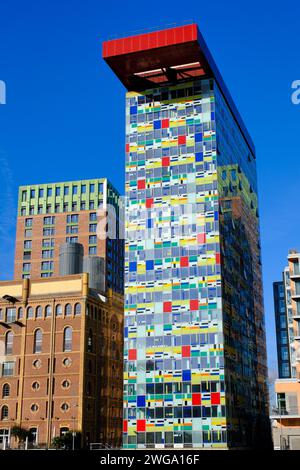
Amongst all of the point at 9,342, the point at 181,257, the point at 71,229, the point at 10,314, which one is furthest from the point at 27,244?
the point at 181,257

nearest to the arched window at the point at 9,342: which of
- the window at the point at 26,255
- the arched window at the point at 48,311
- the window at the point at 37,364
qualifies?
the window at the point at 37,364

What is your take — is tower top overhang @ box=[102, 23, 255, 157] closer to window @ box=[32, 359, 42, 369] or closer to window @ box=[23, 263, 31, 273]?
window @ box=[32, 359, 42, 369]

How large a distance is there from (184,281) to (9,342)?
38.7 m

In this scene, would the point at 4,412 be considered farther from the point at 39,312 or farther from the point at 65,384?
the point at 39,312

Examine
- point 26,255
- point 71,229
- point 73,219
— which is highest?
point 73,219

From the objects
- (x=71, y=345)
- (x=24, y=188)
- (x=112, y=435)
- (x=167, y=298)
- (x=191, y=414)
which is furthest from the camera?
(x=24, y=188)

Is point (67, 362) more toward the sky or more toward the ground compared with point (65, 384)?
more toward the sky

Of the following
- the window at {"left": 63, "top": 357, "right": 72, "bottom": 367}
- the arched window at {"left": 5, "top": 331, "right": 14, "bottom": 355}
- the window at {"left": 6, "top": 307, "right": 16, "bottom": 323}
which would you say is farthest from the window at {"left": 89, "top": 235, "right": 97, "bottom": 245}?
the window at {"left": 63, "top": 357, "right": 72, "bottom": 367}

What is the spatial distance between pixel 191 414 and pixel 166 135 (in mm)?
44795

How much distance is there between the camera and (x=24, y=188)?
171 m

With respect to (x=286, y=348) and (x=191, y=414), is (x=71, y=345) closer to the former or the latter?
(x=191, y=414)

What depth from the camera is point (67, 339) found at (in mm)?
115562

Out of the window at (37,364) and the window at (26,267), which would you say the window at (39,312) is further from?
the window at (26,267)

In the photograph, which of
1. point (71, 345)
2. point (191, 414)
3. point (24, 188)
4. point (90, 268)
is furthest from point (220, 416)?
point (24, 188)
